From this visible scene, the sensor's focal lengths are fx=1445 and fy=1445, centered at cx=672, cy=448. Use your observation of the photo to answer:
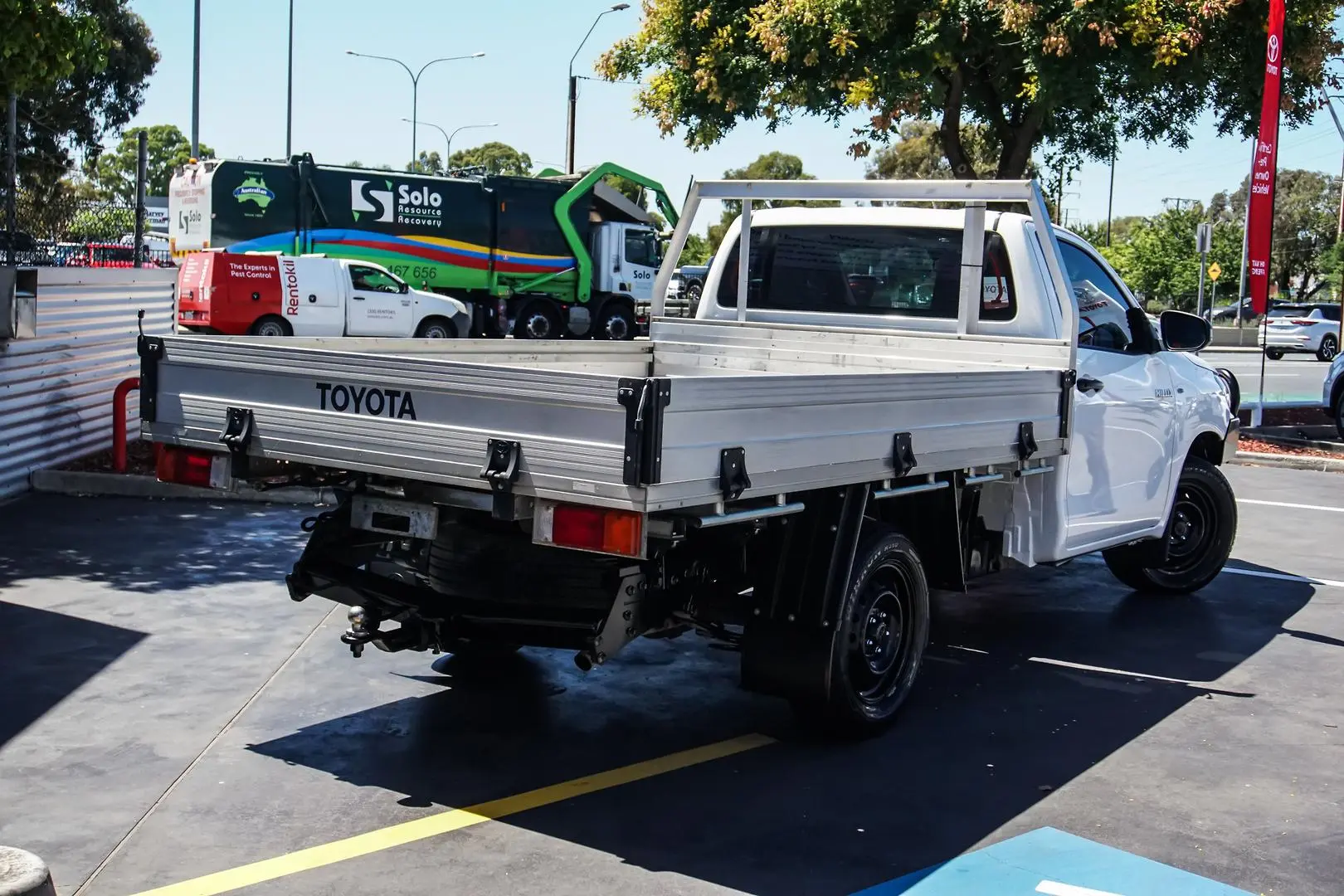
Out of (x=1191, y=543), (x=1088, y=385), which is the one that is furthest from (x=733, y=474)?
(x=1191, y=543)

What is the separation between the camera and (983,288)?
22.7 ft


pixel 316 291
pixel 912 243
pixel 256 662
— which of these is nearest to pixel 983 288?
pixel 912 243

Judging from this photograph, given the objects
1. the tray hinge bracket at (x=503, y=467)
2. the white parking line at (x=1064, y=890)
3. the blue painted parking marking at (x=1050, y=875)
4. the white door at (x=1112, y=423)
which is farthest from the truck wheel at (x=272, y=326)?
the white parking line at (x=1064, y=890)

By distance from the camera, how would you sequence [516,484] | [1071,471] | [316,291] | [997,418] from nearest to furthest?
[516,484] < [997,418] < [1071,471] < [316,291]

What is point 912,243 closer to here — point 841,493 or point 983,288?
point 983,288

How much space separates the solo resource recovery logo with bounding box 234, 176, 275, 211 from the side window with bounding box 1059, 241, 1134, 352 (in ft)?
77.5

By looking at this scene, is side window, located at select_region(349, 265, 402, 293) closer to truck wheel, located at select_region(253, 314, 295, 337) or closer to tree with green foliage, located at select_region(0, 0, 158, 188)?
truck wheel, located at select_region(253, 314, 295, 337)

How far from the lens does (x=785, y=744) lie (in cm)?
568

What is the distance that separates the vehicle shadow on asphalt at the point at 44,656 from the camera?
5781mm

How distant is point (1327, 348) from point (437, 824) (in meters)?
39.7

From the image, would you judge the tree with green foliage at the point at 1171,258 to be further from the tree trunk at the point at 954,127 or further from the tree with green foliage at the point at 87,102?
the tree trunk at the point at 954,127

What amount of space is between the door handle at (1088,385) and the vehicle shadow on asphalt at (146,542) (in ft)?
14.9

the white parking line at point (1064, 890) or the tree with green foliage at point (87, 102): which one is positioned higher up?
the tree with green foliage at point (87, 102)

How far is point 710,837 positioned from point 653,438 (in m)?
1.38
